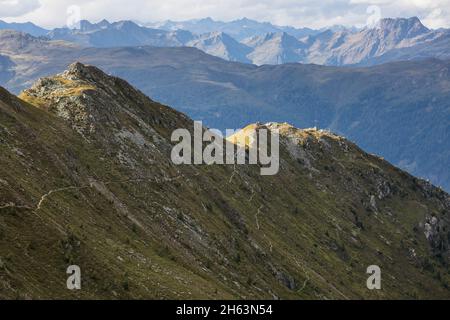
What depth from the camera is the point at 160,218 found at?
3287 inches

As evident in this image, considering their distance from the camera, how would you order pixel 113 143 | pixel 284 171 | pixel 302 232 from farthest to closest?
pixel 284 171
pixel 302 232
pixel 113 143

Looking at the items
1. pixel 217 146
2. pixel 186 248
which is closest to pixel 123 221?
pixel 186 248

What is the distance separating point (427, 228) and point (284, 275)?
9956cm

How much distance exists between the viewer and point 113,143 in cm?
9562


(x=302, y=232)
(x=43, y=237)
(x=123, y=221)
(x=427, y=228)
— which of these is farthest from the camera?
(x=427, y=228)

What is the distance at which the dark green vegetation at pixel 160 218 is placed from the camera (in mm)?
54594

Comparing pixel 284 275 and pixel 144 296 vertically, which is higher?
pixel 284 275

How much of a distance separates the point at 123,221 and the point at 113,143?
23.8m

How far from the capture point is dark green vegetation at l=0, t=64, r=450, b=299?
54.6 m

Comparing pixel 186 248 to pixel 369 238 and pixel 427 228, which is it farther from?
pixel 427 228

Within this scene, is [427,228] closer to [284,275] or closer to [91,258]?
[284,275]

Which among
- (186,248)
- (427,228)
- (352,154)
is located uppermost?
(352,154)

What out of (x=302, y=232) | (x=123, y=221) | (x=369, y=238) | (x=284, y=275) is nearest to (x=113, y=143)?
(x=123, y=221)
